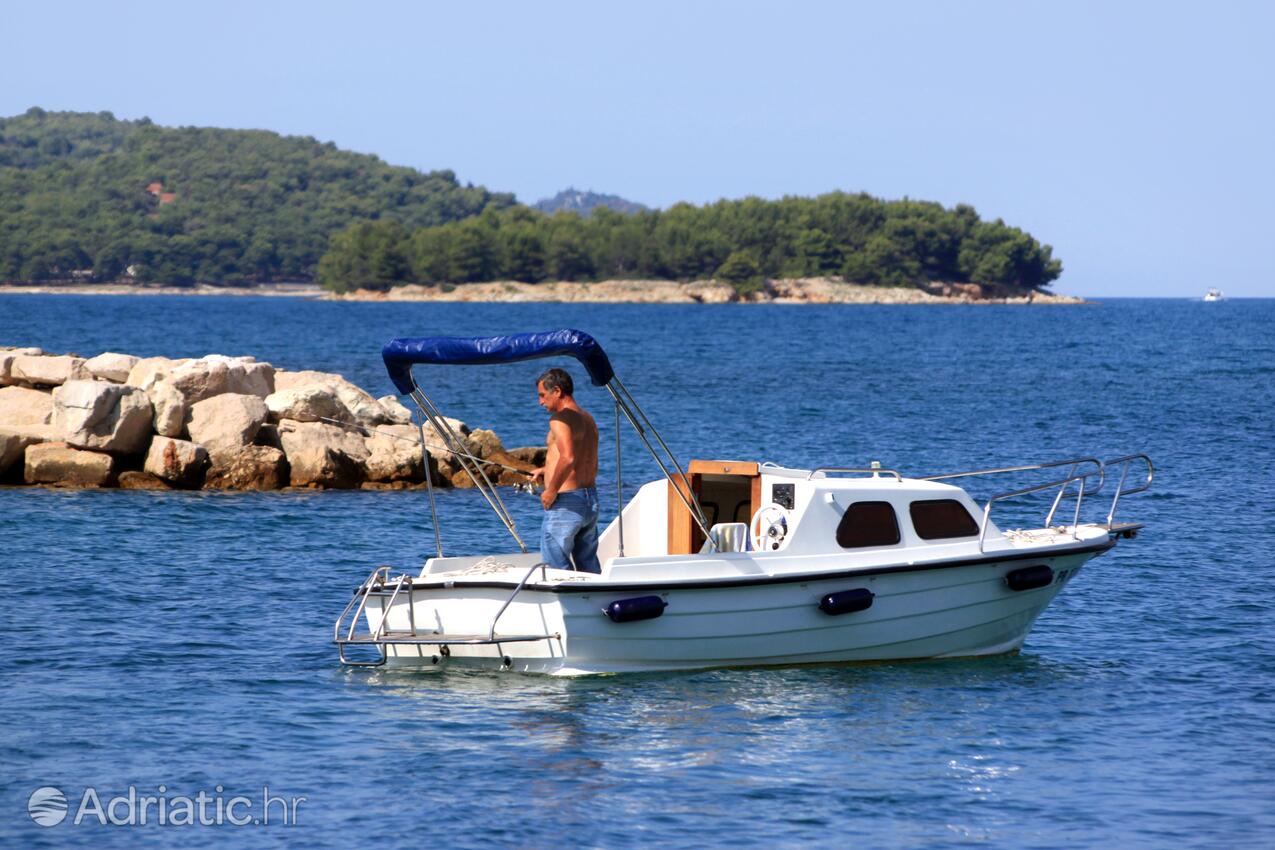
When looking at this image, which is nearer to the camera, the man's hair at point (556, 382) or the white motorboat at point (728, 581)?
the white motorboat at point (728, 581)

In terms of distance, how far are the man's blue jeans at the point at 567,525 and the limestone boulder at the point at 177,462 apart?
1289cm

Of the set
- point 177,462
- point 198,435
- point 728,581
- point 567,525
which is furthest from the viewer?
point 198,435

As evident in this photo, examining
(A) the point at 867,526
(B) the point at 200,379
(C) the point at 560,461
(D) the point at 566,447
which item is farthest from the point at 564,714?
(B) the point at 200,379

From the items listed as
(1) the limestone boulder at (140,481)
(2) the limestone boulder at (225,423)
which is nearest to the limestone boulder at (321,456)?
(2) the limestone boulder at (225,423)

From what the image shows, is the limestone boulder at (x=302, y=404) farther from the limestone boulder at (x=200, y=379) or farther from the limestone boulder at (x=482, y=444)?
the limestone boulder at (x=482, y=444)

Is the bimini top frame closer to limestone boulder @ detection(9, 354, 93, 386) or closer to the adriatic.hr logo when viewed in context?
the adriatic.hr logo

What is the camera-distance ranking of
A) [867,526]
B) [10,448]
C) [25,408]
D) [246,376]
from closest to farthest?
[867,526], [10,448], [25,408], [246,376]

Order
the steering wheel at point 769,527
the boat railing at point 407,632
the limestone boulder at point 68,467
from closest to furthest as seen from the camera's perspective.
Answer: the boat railing at point 407,632
the steering wheel at point 769,527
the limestone boulder at point 68,467

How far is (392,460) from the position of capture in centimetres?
2650

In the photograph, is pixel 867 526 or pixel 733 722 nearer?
pixel 733 722

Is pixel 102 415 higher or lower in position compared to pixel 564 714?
higher

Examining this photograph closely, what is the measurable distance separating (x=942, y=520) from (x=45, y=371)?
18.6 meters

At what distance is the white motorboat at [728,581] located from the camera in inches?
537

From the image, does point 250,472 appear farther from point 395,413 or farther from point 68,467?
point 395,413
